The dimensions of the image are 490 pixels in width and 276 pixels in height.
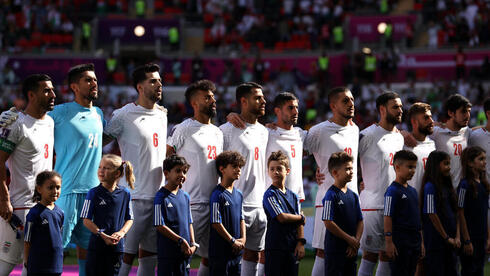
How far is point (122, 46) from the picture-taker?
106ft

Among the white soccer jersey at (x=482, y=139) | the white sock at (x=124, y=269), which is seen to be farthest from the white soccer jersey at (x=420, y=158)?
the white sock at (x=124, y=269)

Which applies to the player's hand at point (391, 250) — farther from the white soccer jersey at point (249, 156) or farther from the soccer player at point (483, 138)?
the soccer player at point (483, 138)

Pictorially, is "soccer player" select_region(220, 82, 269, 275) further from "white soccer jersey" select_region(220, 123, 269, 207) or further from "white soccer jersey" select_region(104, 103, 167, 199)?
"white soccer jersey" select_region(104, 103, 167, 199)

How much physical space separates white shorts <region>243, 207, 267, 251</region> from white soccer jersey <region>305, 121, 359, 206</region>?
0.86m

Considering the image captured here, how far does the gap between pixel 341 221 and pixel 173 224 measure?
193 cm

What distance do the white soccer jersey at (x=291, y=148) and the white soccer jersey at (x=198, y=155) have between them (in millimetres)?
802

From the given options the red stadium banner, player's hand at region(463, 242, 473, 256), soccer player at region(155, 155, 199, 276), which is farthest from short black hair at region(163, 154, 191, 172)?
the red stadium banner

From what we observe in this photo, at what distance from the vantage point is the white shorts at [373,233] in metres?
9.37

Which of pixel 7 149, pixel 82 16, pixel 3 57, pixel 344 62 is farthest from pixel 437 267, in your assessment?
pixel 82 16

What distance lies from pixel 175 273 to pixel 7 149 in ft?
7.38

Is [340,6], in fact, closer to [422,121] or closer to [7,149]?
[422,121]

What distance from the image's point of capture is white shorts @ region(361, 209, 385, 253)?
937cm

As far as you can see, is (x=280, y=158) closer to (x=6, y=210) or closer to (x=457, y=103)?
(x=457, y=103)

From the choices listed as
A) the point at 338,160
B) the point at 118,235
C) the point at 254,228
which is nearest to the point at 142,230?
the point at 118,235
